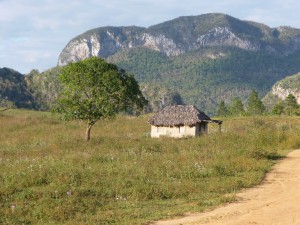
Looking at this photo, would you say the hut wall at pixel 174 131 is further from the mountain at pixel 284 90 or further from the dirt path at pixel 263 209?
the mountain at pixel 284 90

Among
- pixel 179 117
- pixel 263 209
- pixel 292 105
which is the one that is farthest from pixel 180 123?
pixel 292 105

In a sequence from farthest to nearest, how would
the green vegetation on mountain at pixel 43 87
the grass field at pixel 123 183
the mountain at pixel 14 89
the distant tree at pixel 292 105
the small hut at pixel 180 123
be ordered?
the green vegetation on mountain at pixel 43 87 < the mountain at pixel 14 89 < the distant tree at pixel 292 105 < the small hut at pixel 180 123 < the grass field at pixel 123 183

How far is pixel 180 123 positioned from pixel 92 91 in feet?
35.8

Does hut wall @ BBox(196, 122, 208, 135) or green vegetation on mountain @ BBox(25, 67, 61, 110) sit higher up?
green vegetation on mountain @ BBox(25, 67, 61, 110)

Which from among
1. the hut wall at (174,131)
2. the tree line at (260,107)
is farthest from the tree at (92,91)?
the tree line at (260,107)

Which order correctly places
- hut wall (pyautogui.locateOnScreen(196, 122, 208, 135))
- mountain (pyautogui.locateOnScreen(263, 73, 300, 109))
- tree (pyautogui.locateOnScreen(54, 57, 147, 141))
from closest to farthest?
tree (pyautogui.locateOnScreen(54, 57, 147, 141))
hut wall (pyautogui.locateOnScreen(196, 122, 208, 135))
mountain (pyautogui.locateOnScreen(263, 73, 300, 109))

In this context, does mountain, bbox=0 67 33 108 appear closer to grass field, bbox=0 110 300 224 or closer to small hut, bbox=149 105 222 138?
small hut, bbox=149 105 222 138

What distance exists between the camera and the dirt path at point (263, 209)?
1048 cm

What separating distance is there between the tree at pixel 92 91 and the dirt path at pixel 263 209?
16.4 m

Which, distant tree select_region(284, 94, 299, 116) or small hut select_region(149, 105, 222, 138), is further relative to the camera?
distant tree select_region(284, 94, 299, 116)

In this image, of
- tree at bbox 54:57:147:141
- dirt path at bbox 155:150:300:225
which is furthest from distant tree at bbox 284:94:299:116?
dirt path at bbox 155:150:300:225

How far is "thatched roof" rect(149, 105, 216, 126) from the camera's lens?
38.9 m

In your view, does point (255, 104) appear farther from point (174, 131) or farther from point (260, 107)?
point (174, 131)

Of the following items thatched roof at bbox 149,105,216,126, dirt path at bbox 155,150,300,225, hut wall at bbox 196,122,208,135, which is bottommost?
dirt path at bbox 155,150,300,225
